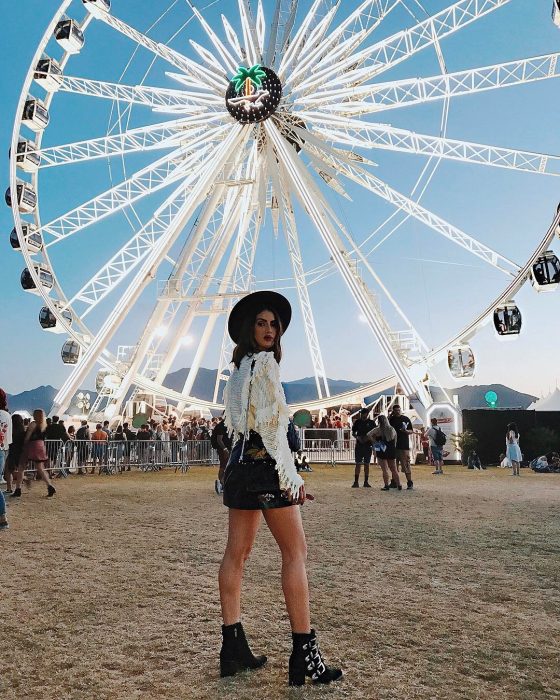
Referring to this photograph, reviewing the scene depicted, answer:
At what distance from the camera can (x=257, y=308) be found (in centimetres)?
333

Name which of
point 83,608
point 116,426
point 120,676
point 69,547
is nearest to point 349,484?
point 69,547

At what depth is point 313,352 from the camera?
2900 cm

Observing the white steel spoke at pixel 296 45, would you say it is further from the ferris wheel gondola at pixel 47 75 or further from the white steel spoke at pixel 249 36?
the ferris wheel gondola at pixel 47 75

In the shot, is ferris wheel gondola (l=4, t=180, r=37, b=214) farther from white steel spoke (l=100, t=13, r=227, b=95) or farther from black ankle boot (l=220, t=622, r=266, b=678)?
black ankle boot (l=220, t=622, r=266, b=678)

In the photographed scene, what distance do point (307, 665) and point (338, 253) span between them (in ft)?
59.3

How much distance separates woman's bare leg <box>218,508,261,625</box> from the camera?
3090mm

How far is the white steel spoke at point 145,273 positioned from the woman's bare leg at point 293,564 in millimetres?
19856

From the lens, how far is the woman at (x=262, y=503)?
292 cm

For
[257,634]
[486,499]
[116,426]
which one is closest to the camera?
[257,634]

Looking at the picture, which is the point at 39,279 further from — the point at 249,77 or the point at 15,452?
the point at 15,452

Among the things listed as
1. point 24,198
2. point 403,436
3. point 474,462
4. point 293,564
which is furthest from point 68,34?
point 293,564

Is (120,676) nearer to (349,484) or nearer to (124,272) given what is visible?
(349,484)

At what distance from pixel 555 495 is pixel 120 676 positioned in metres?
10.5

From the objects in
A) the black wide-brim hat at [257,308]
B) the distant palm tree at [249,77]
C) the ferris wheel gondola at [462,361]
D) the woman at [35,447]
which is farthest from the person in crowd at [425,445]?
the black wide-brim hat at [257,308]
